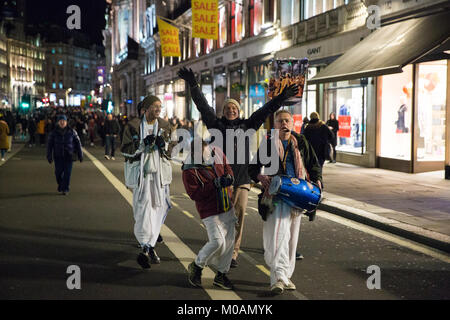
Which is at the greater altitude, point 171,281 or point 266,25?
point 266,25

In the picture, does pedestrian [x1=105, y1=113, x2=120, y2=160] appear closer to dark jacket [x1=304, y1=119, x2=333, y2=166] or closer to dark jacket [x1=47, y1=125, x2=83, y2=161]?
dark jacket [x1=47, y1=125, x2=83, y2=161]

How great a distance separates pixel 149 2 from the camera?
7312cm

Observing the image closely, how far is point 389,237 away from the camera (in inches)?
370

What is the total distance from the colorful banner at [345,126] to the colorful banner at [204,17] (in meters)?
5.66

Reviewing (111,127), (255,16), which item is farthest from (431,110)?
(255,16)

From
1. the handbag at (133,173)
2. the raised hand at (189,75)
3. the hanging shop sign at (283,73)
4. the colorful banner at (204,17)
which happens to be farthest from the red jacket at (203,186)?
the colorful banner at (204,17)

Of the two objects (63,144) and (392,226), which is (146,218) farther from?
(63,144)

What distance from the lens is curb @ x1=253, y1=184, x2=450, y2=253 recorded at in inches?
343

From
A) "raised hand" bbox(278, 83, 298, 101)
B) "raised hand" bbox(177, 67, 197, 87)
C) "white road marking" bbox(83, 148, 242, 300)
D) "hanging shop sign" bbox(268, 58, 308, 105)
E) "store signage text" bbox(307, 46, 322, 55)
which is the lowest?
"white road marking" bbox(83, 148, 242, 300)

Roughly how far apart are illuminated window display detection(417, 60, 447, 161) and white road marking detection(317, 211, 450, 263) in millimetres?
7653

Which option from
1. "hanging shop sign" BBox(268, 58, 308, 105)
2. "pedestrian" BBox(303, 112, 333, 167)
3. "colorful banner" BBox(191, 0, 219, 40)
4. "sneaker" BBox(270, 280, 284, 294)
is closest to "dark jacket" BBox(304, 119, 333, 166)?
"pedestrian" BBox(303, 112, 333, 167)

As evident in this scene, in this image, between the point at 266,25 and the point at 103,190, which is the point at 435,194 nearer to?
the point at 103,190
